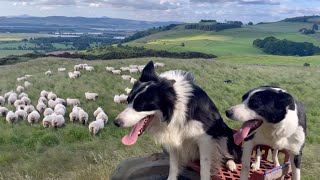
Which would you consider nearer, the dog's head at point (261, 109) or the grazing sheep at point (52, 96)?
the dog's head at point (261, 109)

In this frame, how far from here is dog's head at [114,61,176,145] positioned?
5125 mm

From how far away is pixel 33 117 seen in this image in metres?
16.3

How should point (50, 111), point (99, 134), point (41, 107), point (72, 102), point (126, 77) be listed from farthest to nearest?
1. point (126, 77)
2. point (72, 102)
3. point (41, 107)
4. point (50, 111)
5. point (99, 134)

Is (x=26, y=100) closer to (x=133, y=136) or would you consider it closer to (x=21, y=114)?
(x=21, y=114)

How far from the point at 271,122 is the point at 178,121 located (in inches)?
50.5

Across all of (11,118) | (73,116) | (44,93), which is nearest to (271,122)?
(73,116)

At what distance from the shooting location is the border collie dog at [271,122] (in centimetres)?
510

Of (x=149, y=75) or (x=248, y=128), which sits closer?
(x=248, y=128)

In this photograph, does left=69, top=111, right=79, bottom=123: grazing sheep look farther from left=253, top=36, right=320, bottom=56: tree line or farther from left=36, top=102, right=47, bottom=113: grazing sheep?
left=253, top=36, right=320, bottom=56: tree line

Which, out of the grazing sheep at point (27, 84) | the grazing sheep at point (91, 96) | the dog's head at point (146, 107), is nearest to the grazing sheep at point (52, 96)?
the grazing sheep at point (91, 96)

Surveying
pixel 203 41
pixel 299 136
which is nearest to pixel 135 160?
pixel 299 136

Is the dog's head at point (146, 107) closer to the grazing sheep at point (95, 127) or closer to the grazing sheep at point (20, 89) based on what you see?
the grazing sheep at point (95, 127)

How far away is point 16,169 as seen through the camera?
1077 cm

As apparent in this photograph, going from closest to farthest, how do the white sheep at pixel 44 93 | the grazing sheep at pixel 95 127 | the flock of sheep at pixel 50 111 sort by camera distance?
the grazing sheep at pixel 95 127 < the flock of sheep at pixel 50 111 < the white sheep at pixel 44 93
